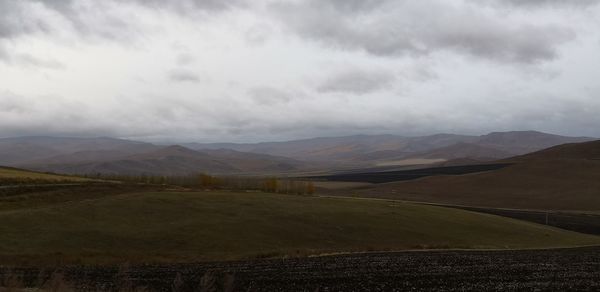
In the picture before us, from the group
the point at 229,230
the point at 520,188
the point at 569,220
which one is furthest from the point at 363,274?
the point at 520,188

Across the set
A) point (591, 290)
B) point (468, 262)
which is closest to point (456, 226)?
point (468, 262)

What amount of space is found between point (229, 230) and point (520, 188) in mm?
118221

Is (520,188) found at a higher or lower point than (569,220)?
higher

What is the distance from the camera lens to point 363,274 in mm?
36562

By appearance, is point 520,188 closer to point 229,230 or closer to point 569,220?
point 569,220

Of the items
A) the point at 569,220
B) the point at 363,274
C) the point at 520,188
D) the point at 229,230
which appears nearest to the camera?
the point at 363,274

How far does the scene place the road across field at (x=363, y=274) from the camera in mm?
31734

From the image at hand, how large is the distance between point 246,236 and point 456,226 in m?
30.0

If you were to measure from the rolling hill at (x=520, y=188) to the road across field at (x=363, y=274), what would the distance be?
291 ft

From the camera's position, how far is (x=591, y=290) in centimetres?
3025

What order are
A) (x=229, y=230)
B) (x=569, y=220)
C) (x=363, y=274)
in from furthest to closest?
(x=569, y=220)
(x=229, y=230)
(x=363, y=274)

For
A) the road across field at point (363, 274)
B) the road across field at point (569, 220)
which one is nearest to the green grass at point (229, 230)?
the road across field at point (363, 274)

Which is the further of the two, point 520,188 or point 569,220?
point 520,188

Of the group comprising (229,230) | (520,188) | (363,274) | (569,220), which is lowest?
(569,220)
